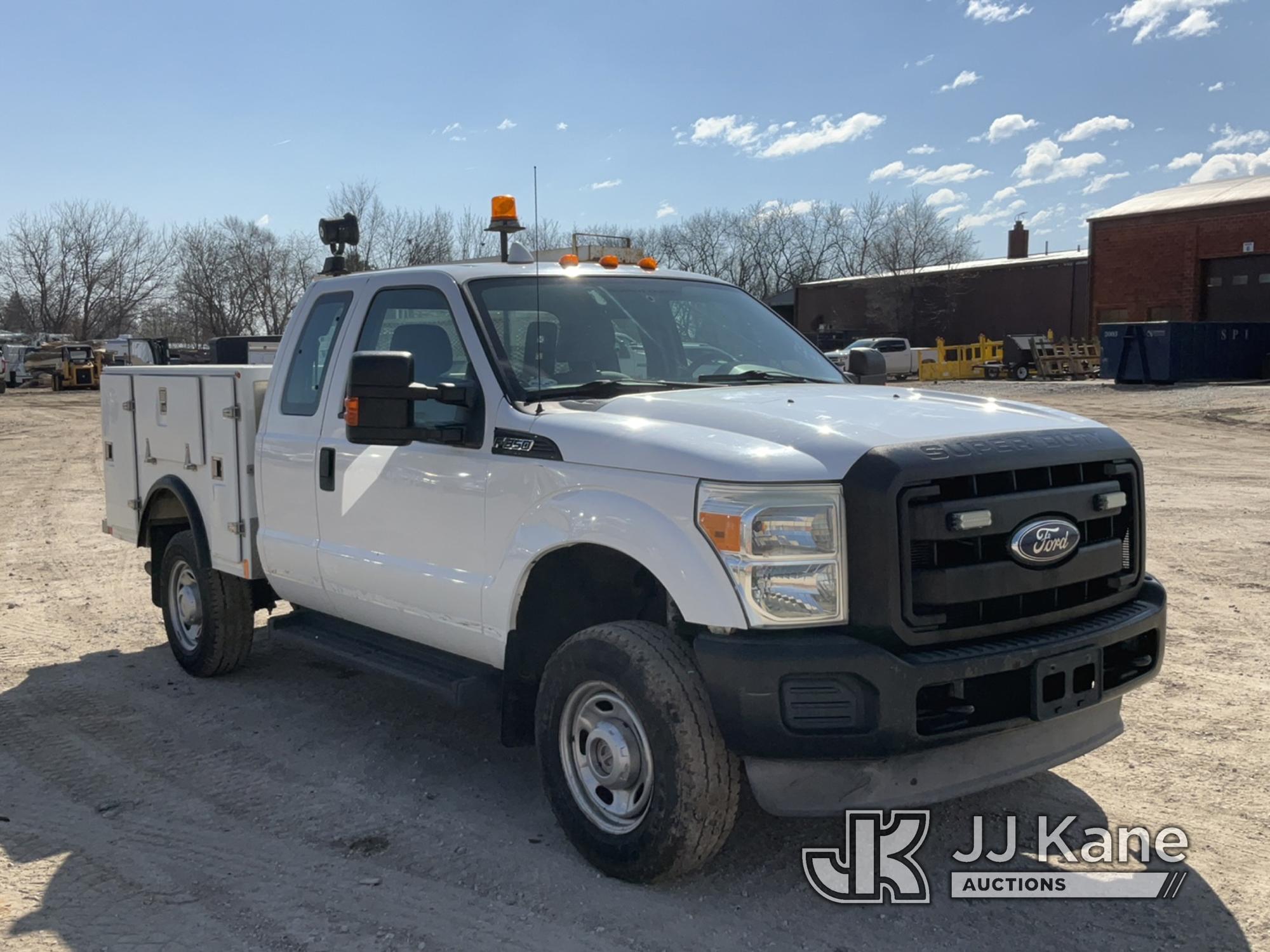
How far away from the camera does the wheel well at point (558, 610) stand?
13.2 feet

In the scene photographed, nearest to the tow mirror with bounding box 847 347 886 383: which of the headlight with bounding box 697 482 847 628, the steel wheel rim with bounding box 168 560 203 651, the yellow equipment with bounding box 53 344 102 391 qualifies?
the headlight with bounding box 697 482 847 628

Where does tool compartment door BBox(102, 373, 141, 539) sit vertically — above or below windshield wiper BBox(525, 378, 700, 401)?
below

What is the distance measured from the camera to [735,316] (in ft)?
16.8

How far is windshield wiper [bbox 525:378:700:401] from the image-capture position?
13.9 feet

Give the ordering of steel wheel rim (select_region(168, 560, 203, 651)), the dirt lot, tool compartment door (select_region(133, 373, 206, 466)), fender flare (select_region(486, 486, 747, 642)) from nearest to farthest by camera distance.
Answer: fender flare (select_region(486, 486, 747, 642)), the dirt lot, tool compartment door (select_region(133, 373, 206, 466)), steel wheel rim (select_region(168, 560, 203, 651))

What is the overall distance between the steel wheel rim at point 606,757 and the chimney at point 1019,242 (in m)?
63.4

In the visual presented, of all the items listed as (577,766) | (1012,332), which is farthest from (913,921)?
(1012,332)

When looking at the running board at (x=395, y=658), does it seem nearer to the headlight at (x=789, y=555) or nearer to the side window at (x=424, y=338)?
the side window at (x=424, y=338)

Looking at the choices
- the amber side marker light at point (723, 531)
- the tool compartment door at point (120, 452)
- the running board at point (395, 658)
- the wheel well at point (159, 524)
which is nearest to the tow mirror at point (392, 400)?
the running board at point (395, 658)

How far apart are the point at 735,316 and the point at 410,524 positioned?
1.74 meters

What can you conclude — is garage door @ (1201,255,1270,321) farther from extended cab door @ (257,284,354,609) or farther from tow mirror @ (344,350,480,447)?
tow mirror @ (344,350,480,447)

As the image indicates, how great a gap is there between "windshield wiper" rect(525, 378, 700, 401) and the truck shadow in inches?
63.0

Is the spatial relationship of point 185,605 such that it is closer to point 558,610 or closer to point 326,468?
point 326,468

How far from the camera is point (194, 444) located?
5969 millimetres
